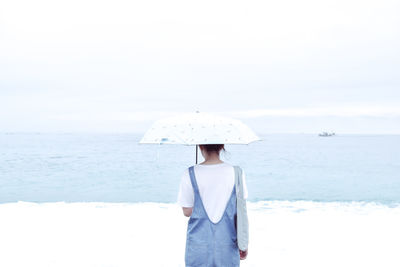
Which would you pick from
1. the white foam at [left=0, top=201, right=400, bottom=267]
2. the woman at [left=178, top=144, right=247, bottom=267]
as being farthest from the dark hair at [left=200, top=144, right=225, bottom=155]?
the white foam at [left=0, top=201, right=400, bottom=267]

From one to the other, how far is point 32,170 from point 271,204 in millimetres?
21521

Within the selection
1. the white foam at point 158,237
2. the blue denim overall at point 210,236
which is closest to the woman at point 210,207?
the blue denim overall at point 210,236

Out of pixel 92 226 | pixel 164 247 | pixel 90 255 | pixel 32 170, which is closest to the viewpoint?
pixel 90 255

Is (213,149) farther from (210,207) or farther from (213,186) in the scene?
(210,207)

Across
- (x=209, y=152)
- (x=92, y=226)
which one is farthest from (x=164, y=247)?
(x=209, y=152)

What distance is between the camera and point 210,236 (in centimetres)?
220

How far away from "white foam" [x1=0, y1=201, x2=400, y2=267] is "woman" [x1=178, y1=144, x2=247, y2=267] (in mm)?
2240

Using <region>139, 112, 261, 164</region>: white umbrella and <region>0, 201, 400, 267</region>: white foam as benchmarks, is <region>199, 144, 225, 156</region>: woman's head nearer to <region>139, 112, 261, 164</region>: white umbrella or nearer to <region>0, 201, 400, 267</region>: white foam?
<region>139, 112, 261, 164</region>: white umbrella

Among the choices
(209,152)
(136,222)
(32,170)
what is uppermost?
(209,152)

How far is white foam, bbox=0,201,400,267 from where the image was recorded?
14.4ft

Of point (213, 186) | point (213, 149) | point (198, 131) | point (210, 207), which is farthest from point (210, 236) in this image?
point (198, 131)

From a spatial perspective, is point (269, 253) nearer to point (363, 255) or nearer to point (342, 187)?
point (363, 255)

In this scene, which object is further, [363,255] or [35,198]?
[35,198]

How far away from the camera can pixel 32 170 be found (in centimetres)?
2575
